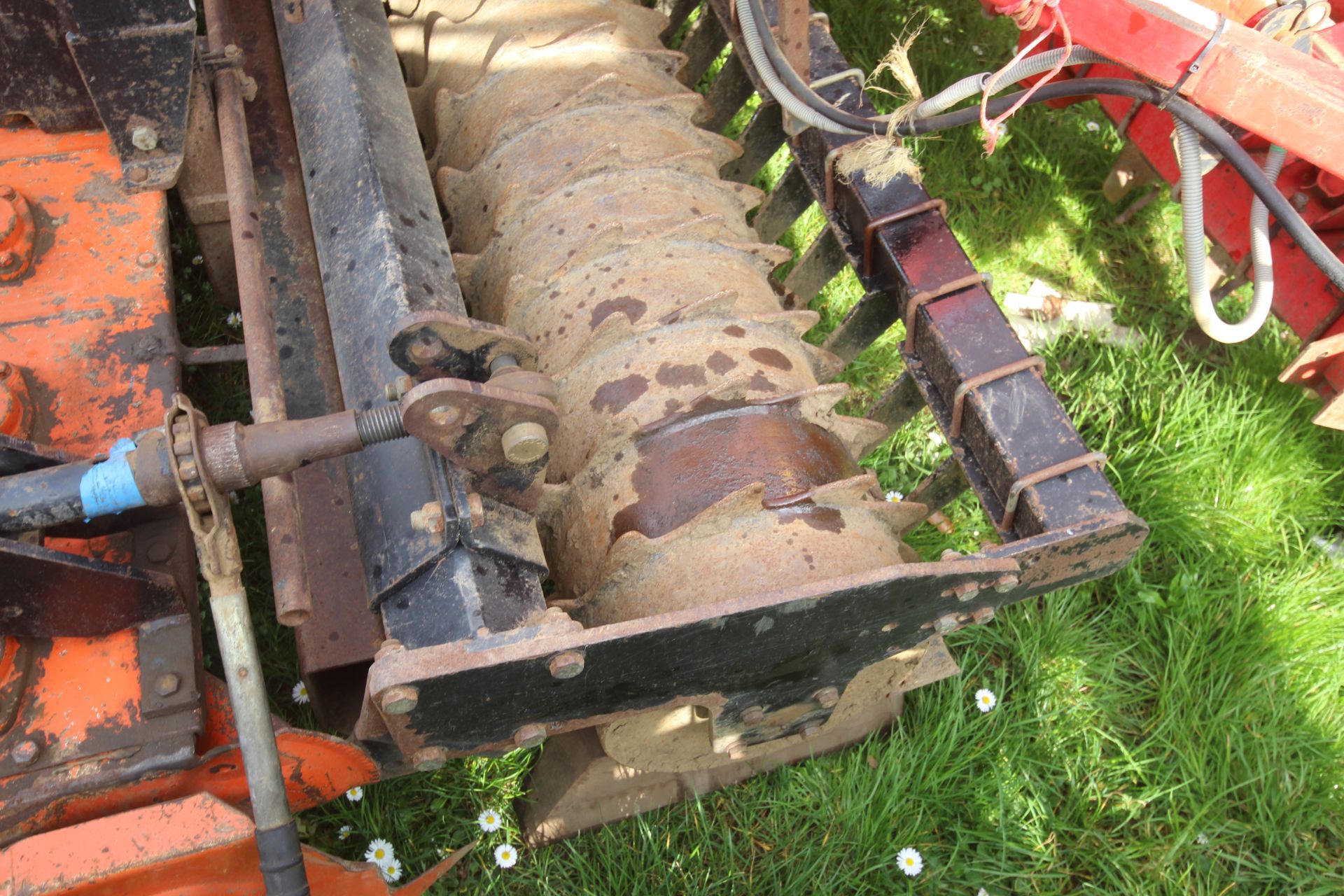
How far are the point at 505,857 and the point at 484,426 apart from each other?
1225 millimetres

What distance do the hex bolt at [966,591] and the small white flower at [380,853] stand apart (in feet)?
4.58

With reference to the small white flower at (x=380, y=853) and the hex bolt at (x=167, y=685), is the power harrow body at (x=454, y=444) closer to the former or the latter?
the hex bolt at (x=167, y=685)

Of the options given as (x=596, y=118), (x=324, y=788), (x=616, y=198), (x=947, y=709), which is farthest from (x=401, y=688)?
(x=947, y=709)

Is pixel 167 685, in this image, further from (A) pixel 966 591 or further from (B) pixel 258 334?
(A) pixel 966 591

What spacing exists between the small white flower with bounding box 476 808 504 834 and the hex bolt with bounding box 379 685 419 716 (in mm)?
992

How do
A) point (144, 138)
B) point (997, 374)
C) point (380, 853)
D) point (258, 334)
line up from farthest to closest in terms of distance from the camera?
1. point (380, 853)
2. point (144, 138)
3. point (997, 374)
4. point (258, 334)

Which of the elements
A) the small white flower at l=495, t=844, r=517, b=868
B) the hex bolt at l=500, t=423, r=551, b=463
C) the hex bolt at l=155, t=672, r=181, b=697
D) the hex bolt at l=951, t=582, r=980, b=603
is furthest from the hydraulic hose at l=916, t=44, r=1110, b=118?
the small white flower at l=495, t=844, r=517, b=868

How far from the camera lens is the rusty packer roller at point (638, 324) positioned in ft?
5.65

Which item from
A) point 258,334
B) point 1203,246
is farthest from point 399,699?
point 1203,246

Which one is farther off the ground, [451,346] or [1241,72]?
[1241,72]

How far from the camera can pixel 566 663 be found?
1.48 m

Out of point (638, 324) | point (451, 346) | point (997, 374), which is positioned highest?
point (451, 346)

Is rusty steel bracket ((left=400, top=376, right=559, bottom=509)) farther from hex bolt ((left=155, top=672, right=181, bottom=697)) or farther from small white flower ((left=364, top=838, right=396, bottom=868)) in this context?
small white flower ((left=364, top=838, right=396, bottom=868))

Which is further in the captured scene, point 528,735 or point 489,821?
point 489,821
